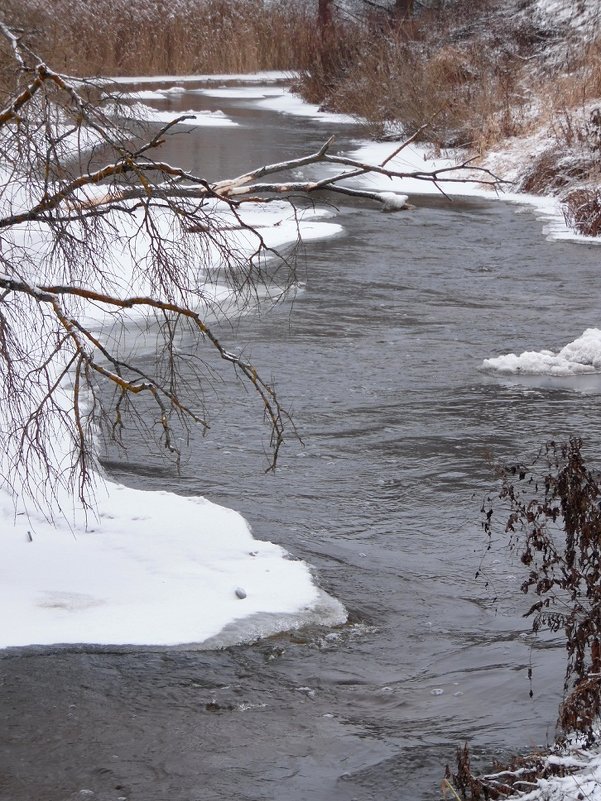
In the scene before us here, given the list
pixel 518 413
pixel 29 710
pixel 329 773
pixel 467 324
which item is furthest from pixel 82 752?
pixel 467 324

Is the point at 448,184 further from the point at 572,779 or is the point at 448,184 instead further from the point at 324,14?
the point at 324,14

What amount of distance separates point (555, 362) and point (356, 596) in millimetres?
3956

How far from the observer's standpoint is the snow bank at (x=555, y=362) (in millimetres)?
8906

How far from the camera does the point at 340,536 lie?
618cm

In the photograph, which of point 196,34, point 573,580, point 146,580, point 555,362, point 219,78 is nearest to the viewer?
point 573,580

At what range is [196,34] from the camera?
117 feet

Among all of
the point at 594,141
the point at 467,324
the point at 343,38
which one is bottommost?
the point at 467,324

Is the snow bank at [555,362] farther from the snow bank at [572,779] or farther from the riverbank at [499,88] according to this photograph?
the riverbank at [499,88]

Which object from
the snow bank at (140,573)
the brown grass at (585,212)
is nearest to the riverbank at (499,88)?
the brown grass at (585,212)

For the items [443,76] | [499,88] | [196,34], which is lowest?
[499,88]

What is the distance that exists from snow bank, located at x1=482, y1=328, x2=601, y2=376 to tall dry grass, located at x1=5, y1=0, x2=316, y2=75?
24.0 meters

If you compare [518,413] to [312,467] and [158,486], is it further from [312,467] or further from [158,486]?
[158,486]

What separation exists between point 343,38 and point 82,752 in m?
28.1

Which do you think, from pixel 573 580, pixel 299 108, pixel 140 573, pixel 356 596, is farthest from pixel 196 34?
pixel 573 580
